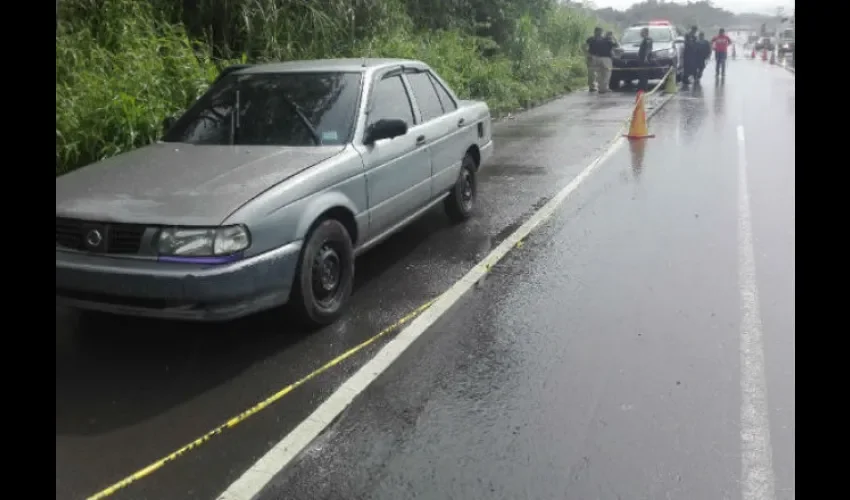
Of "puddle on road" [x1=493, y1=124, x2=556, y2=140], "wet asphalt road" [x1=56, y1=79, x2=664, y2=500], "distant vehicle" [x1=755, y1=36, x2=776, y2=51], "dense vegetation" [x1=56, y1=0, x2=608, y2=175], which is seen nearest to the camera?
"wet asphalt road" [x1=56, y1=79, x2=664, y2=500]

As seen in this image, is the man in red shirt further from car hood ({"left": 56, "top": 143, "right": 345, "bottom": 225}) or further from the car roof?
car hood ({"left": 56, "top": 143, "right": 345, "bottom": 225})

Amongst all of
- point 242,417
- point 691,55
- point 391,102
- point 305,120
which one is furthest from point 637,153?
point 691,55

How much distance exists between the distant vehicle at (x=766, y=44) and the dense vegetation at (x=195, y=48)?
69.5ft

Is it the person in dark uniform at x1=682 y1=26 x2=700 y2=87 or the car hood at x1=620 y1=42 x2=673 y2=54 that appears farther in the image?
the car hood at x1=620 y1=42 x2=673 y2=54

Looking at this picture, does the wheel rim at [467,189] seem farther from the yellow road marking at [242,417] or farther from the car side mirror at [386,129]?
the yellow road marking at [242,417]

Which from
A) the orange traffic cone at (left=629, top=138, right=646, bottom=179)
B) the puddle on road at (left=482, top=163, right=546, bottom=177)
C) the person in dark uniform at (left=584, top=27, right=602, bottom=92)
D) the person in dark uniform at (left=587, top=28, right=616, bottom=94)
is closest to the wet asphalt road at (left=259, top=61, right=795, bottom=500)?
the orange traffic cone at (left=629, top=138, right=646, bottom=179)

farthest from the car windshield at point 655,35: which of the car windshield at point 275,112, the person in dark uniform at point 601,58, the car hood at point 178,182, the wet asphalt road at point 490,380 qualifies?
the car hood at point 178,182

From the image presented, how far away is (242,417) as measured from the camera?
155 inches

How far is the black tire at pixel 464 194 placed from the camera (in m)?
7.69

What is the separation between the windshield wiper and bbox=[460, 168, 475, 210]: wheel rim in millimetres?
2375

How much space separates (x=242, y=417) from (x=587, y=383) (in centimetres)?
183

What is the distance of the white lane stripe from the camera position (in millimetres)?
3369

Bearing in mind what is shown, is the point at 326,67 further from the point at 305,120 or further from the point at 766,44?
the point at 766,44
